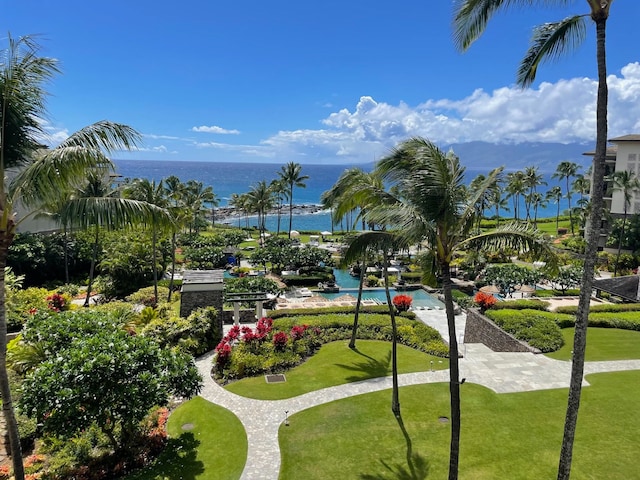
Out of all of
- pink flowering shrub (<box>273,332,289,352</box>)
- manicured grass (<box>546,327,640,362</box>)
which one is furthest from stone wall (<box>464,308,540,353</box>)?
pink flowering shrub (<box>273,332,289,352</box>)

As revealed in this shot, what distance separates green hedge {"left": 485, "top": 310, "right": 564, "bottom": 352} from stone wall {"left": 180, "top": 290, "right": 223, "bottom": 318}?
49.6 feet

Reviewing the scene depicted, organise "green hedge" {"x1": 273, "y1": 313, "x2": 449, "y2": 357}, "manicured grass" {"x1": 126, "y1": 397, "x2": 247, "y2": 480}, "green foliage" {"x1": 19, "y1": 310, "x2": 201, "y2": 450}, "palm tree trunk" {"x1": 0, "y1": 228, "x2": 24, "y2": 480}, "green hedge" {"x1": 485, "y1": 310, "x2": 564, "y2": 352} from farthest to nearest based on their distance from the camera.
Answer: "green hedge" {"x1": 273, "y1": 313, "x2": 449, "y2": 357}, "green hedge" {"x1": 485, "y1": 310, "x2": 564, "y2": 352}, "manicured grass" {"x1": 126, "y1": 397, "x2": 247, "y2": 480}, "green foliage" {"x1": 19, "y1": 310, "x2": 201, "y2": 450}, "palm tree trunk" {"x1": 0, "y1": 228, "x2": 24, "y2": 480}

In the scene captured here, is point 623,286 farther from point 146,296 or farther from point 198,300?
point 146,296

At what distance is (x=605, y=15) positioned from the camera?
7.52 metres

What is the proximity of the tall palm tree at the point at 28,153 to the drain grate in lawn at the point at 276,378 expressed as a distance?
9.15 m

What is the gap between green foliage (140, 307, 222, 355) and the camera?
19016 mm

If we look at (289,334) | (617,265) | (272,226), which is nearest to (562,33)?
(289,334)

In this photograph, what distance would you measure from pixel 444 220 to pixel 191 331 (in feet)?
47.8

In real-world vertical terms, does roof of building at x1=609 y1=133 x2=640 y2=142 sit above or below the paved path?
above

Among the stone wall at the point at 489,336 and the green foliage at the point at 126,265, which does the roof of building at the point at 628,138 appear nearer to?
the stone wall at the point at 489,336

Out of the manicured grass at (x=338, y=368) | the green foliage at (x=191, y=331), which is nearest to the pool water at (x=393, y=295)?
the manicured grass at (x=338, y=368)

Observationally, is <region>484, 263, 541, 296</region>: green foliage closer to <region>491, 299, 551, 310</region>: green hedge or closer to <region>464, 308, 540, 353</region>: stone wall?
<region>491, 299, 551, 310</region>: green hedge

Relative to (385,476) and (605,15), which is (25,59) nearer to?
(605,15)

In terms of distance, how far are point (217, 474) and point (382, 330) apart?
500 inches
